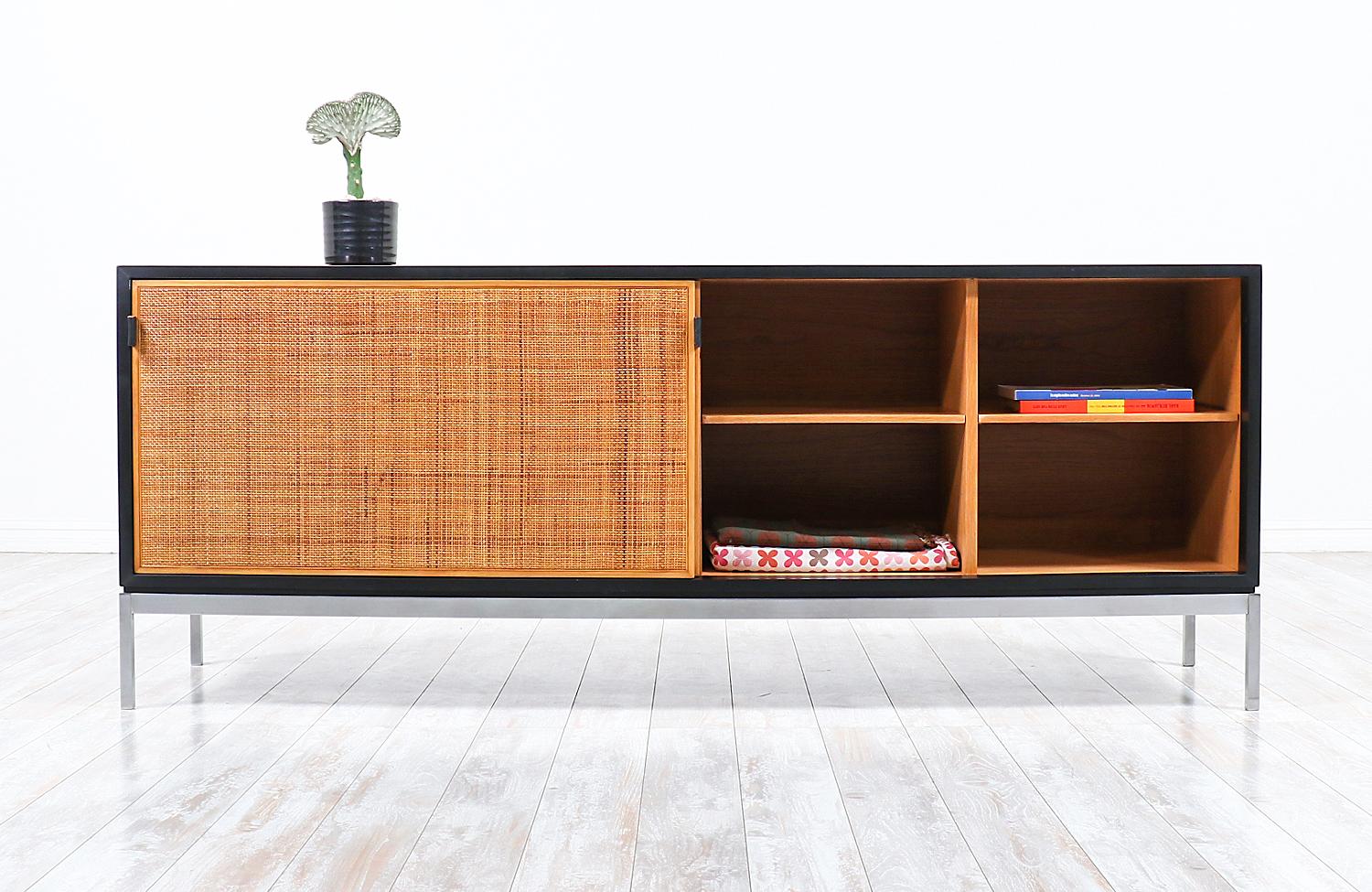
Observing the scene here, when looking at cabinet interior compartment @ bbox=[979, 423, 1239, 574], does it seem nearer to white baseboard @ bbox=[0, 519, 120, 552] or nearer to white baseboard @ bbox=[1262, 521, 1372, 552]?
white baseboard @ bbox=[1262, 521, 1372, 552]

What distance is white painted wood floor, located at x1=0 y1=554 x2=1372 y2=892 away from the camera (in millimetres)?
1562

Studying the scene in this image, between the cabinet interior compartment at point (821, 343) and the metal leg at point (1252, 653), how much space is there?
693mm

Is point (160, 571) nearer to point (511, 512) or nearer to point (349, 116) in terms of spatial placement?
point (511, 512)

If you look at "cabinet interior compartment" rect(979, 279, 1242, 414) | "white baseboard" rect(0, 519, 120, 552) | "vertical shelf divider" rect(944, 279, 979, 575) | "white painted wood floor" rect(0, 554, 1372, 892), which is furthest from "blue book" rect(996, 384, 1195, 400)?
"white baseboard" rect(0, 519, 120, 552)

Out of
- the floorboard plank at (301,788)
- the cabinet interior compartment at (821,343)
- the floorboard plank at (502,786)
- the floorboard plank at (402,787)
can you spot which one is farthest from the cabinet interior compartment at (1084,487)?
the floorboard plank at (301,788)

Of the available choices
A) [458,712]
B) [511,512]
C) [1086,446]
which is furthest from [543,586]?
[1086,446]

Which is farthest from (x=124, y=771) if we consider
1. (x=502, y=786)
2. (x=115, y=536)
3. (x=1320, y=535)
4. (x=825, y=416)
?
(x=1320, y=535)

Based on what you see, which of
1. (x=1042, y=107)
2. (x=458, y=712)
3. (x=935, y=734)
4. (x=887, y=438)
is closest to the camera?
(x=935, y=734)

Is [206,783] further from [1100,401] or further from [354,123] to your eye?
[1100,401]

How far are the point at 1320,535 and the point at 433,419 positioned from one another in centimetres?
288

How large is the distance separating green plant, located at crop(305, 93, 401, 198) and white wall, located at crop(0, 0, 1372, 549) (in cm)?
138

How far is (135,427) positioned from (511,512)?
67cm

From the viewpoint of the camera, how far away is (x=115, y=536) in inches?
149

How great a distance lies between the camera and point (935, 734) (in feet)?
6.82
